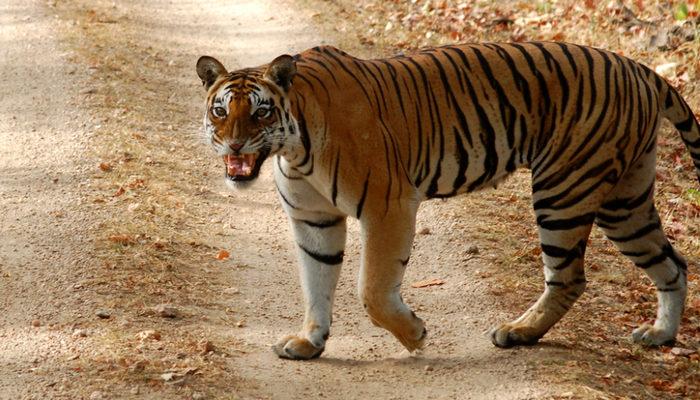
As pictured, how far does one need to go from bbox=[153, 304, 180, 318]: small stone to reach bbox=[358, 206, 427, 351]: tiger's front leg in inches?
55.2

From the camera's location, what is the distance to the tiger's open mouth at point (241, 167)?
521cm

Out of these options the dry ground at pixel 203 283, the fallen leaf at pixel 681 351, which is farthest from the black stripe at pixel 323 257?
the fallen leaf at pixel 681 351

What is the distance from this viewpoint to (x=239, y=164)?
523cm

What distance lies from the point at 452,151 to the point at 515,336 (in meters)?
1.13

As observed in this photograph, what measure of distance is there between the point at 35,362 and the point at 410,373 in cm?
204

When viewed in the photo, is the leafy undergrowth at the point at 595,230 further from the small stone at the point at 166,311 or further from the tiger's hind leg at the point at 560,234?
the small stone at the point at 166,311

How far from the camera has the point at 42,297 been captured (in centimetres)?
662

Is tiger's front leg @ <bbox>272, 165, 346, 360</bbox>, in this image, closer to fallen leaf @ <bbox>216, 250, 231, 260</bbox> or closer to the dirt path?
the dirt path

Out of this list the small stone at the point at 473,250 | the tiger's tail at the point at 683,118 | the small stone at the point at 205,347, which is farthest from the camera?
the small stone at the point at 473,250

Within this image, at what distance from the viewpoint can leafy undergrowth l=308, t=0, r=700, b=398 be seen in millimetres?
5969

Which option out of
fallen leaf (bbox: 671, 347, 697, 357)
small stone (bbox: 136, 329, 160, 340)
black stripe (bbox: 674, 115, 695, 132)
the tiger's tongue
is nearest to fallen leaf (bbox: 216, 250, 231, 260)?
small stone (bbox: 136, 329, 160, 340)

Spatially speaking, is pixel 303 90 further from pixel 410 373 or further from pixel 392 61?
pixel 410 373

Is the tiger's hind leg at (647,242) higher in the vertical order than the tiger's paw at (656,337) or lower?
higher

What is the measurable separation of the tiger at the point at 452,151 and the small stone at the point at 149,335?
68 cm
